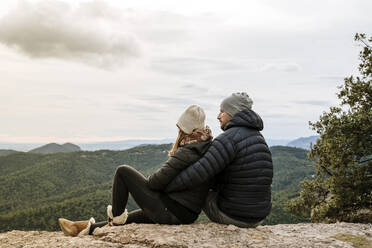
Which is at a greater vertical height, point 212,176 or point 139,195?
point 212,176

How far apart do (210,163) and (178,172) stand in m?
0.52

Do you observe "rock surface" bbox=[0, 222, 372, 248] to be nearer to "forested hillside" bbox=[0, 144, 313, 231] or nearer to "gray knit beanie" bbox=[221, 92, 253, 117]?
"gray knit beanie" bbox=[221, 92, 253, 117]

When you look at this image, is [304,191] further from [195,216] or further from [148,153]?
[148,153]

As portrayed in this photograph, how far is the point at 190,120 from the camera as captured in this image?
191 inches

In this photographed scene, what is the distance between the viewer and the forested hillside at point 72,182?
46.5 m

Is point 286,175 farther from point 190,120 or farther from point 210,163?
point 210,163

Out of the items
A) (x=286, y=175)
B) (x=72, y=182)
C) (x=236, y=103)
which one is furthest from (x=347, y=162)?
(x=72, y=182)

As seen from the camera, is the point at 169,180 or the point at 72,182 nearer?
the point at 169,180

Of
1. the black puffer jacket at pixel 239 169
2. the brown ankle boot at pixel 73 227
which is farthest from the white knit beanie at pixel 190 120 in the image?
the brown ankle boot at pixel 73 227

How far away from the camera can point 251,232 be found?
514cm

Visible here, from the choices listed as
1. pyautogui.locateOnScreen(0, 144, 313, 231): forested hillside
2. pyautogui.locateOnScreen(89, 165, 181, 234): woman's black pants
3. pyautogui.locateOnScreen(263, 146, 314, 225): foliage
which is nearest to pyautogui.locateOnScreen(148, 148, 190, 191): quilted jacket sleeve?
pyautogui.locateOnScreen(89, 165, 181, 234): woman's black pants

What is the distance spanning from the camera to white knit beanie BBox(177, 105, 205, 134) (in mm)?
4844

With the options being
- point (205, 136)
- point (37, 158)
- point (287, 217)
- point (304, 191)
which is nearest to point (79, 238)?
point (205, 136)

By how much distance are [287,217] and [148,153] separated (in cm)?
8463
